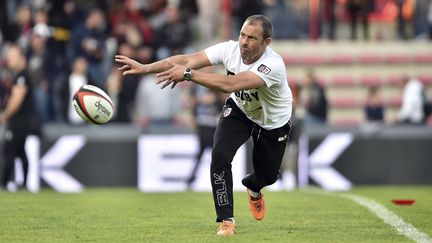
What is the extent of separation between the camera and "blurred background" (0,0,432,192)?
19.3 m

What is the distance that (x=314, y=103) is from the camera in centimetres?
2042

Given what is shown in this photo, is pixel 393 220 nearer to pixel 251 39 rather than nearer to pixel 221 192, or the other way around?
pixel 221 192

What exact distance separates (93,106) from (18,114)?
6.76 m

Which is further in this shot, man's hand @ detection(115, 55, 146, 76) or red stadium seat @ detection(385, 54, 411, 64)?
red stadium seat @ detection(385, 54, 411, 64)

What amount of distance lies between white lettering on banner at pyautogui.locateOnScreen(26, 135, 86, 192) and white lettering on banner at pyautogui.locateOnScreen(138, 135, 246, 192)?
1092mm

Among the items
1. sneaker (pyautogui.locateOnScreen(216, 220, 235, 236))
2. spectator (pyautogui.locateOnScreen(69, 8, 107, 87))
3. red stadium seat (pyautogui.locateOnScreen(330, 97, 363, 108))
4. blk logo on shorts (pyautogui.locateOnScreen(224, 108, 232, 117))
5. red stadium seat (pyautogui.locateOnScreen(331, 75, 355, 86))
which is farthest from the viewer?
red stadium seat (pyautogui.locateOnScreen(331, 75, 355, 86))

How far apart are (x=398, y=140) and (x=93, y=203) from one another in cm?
788

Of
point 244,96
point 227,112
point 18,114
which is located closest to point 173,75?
point 244,96

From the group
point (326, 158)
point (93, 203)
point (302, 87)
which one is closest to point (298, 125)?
point (326, 158)

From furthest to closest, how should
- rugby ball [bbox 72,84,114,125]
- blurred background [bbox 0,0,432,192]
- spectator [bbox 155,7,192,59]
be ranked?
spectator [bbox 155,7,192,59] < blurred background [bbox 0,0,432,192] < rugby ball [bbox 72,84,114,125]

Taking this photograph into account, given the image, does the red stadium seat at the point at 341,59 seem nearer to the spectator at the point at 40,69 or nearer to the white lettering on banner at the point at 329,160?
the white lettering on banner at the point at 329,160

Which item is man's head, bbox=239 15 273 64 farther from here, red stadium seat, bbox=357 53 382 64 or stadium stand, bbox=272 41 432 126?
red stadium seat, bbox=357 53 382 64

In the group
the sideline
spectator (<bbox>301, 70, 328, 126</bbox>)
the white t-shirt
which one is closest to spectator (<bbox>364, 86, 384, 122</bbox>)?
spectator (<bbox>301, 70, 328, 126</bbox>)

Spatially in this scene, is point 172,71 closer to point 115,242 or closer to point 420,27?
point 115,242
